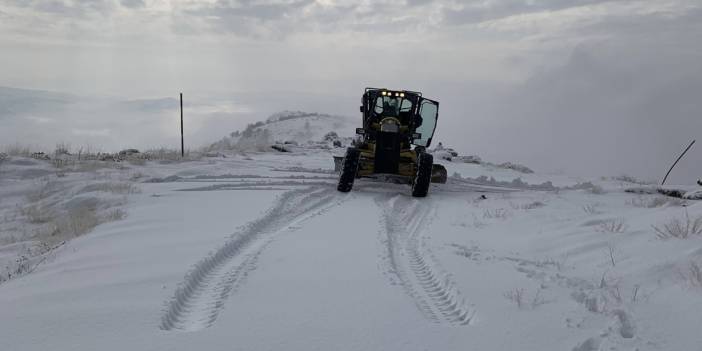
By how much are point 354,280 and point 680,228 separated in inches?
118

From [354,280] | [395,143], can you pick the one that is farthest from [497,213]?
[354,280]

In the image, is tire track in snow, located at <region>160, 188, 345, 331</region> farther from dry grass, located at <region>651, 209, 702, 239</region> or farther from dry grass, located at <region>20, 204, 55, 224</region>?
dry grass, located at <region>651, 209, 702, 239</region>

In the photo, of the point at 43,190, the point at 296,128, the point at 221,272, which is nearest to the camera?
the point at 221,272

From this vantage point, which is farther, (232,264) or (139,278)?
(232,264)

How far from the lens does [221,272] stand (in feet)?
15.4

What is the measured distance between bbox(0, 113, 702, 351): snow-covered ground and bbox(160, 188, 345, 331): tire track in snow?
0.02m

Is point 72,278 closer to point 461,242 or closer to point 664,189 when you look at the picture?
point 461,242

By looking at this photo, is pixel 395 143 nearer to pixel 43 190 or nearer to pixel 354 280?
pixel 43 190

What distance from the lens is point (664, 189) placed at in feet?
35.6

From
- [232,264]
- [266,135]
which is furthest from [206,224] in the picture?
[266,135]

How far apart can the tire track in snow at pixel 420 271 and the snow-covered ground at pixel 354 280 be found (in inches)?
0.8

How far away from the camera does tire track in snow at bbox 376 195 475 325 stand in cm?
384

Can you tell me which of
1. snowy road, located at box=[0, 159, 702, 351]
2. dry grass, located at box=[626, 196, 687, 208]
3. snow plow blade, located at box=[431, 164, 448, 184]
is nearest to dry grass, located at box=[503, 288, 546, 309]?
snowy road, located at box=[0, 159, 702, 351]

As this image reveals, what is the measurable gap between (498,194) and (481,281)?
22.1 ft
